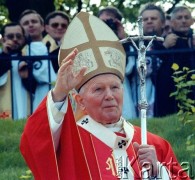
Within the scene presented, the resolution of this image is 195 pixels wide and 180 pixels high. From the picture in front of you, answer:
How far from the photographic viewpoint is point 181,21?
9969 mm

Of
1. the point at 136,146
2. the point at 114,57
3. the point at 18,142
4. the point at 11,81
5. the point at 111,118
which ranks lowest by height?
the point at 18,142

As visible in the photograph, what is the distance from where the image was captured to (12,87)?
1019 centimetres

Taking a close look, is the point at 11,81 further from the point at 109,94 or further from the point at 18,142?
the point at 109,94

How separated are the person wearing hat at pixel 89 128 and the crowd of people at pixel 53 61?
152 inches

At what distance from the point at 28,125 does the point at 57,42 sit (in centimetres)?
482

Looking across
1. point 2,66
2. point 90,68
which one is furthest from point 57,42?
point 90,68

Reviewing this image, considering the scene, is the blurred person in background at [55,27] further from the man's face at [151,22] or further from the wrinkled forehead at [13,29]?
the man's face at [151,22]

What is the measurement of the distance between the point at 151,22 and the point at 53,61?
1214mm

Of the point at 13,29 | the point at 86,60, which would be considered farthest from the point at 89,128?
the point at 13,29

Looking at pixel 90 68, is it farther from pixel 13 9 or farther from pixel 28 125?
pixel 13 9

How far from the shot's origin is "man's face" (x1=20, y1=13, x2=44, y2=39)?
10023 mm

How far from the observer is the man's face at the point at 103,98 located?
569 centimetres

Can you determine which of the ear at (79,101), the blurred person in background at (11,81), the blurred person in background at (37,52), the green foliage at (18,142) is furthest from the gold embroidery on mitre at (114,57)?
the blurred person in background at (11,81)

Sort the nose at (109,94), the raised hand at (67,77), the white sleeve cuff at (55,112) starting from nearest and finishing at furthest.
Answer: the raised hand at (67,77) < the white sleeve cuff at (55,112) < the nose at (109,94)
